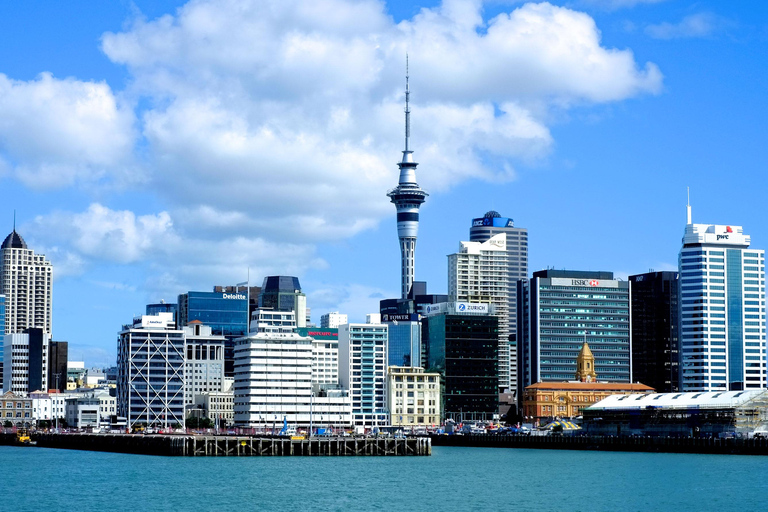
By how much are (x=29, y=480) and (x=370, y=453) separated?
64.9 metres

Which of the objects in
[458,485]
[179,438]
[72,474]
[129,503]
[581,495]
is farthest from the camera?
[179,438]

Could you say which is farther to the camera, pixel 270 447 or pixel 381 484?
pixel 270 447

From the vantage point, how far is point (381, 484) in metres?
138

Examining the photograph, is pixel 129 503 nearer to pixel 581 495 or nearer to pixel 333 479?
pixel 333 479

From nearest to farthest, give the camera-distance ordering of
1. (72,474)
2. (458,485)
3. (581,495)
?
(581,495) < (458,485) < (72,474)

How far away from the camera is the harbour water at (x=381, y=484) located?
387 ft

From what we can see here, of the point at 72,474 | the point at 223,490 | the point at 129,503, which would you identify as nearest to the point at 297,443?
the point at 72,474

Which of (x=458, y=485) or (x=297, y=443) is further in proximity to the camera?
(x=297, y=443)

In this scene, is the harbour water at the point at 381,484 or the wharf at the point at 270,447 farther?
the wharf at the point at 270,447

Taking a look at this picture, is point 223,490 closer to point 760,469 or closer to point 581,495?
point 581,495

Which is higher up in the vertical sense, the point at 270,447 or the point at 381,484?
the point at 270,447

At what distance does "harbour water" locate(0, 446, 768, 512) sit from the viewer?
11794 cm

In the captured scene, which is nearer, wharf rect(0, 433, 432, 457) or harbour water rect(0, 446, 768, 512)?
harbour water rect(0, 446, 768, 512)

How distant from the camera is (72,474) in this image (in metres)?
152
